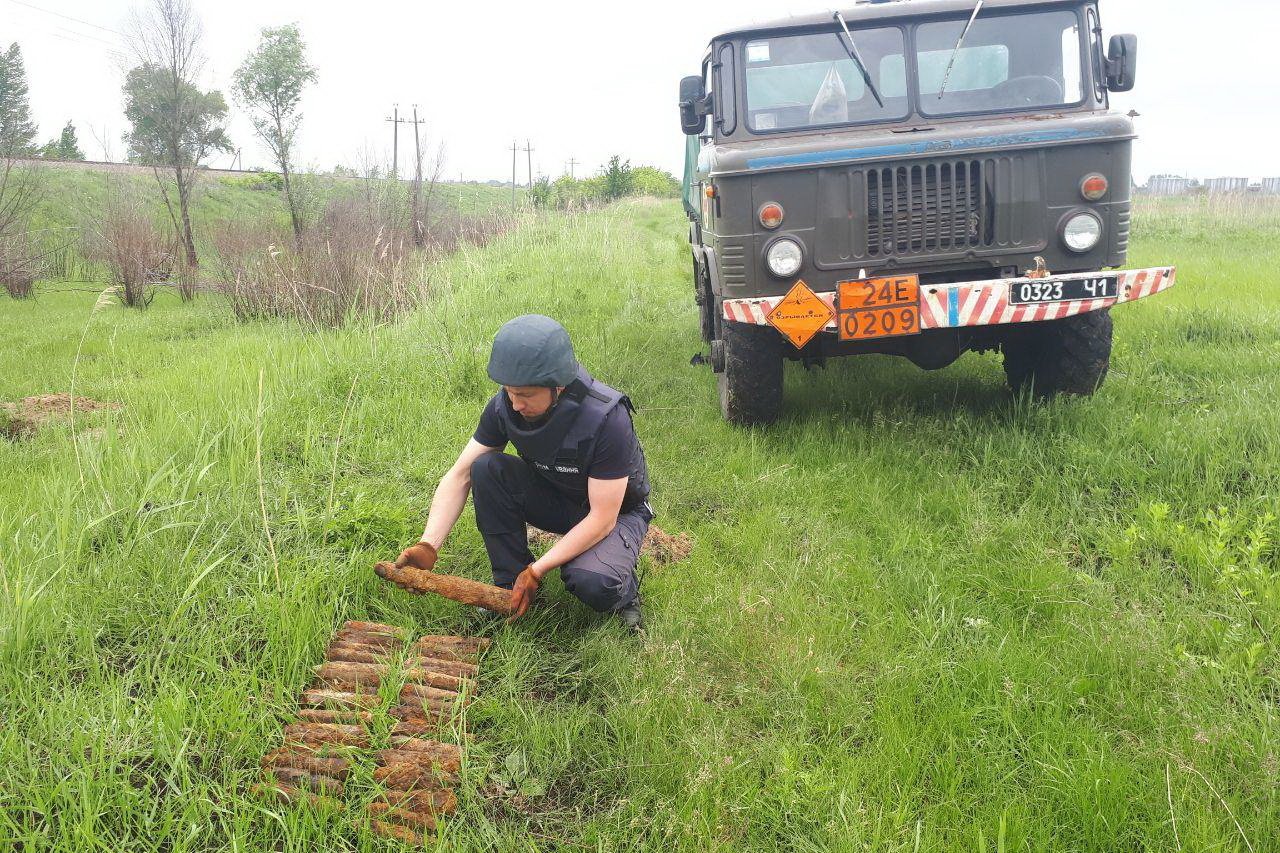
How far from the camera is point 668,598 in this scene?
11.2ft

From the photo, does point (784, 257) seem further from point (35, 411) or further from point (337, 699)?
point (35, 411)

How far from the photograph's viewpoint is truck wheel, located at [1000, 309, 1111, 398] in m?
4.80

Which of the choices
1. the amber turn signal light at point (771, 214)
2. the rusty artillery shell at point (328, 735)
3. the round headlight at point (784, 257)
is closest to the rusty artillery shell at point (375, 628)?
the rusty artillery shell at point (328, 735)

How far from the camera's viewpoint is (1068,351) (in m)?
4.92

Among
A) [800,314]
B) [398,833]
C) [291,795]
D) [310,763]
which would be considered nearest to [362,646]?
[310,763]

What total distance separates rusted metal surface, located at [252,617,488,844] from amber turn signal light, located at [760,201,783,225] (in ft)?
8.92

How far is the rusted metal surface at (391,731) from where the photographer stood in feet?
7.49

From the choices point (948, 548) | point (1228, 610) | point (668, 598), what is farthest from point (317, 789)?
point (1228, 610)

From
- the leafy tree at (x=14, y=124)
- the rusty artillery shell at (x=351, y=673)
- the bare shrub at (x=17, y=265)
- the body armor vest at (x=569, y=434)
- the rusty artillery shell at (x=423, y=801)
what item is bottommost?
the rusty artillery shell at (x=423, y=801)

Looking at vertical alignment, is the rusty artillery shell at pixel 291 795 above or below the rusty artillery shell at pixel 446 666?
below

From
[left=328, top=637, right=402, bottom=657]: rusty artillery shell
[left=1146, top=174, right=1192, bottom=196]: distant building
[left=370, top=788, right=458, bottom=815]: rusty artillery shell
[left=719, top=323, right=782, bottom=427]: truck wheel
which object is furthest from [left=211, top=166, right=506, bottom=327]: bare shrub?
[left=1146, top=174, right=1192, bottom=196]: distant building

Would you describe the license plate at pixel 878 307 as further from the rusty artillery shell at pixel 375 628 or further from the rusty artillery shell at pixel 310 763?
the rusty artillery shell at pixel 310 763

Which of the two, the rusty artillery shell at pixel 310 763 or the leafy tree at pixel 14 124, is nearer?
the rusty artillery shell at pixel 310 763

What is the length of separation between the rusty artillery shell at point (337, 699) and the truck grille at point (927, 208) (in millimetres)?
3357
